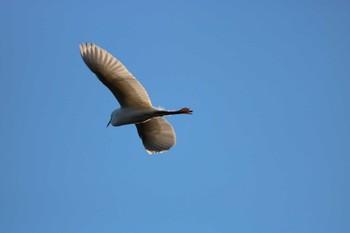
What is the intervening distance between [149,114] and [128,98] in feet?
2.44

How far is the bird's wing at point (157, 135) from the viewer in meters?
18.4

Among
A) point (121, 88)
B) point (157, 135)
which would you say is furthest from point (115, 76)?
point (157, 135)

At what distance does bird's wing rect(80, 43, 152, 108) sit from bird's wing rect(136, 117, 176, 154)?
197 cm

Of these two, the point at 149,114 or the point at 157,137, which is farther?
the point at 157,137

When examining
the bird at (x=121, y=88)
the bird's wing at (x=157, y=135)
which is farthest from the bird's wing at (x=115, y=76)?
the bird's wing at (x=157, y=135)

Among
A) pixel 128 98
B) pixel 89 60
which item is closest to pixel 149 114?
pixel 128 98

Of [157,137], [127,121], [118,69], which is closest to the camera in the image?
[118,69]

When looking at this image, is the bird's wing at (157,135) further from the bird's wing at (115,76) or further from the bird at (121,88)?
the bird's wing at (115,76)

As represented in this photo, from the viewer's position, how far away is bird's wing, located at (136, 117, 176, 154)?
18.4 meters

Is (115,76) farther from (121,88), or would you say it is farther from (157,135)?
(157,135)

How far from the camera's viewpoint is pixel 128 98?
16.5 metres

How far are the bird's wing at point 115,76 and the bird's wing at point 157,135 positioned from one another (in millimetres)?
1968

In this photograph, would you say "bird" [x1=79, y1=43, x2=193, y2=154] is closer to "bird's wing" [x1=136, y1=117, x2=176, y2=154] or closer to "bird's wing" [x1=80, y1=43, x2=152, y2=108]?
"bird's wing" [x1=80, y1=43, x2=152, y2=108]

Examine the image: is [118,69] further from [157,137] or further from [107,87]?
[157,137]
